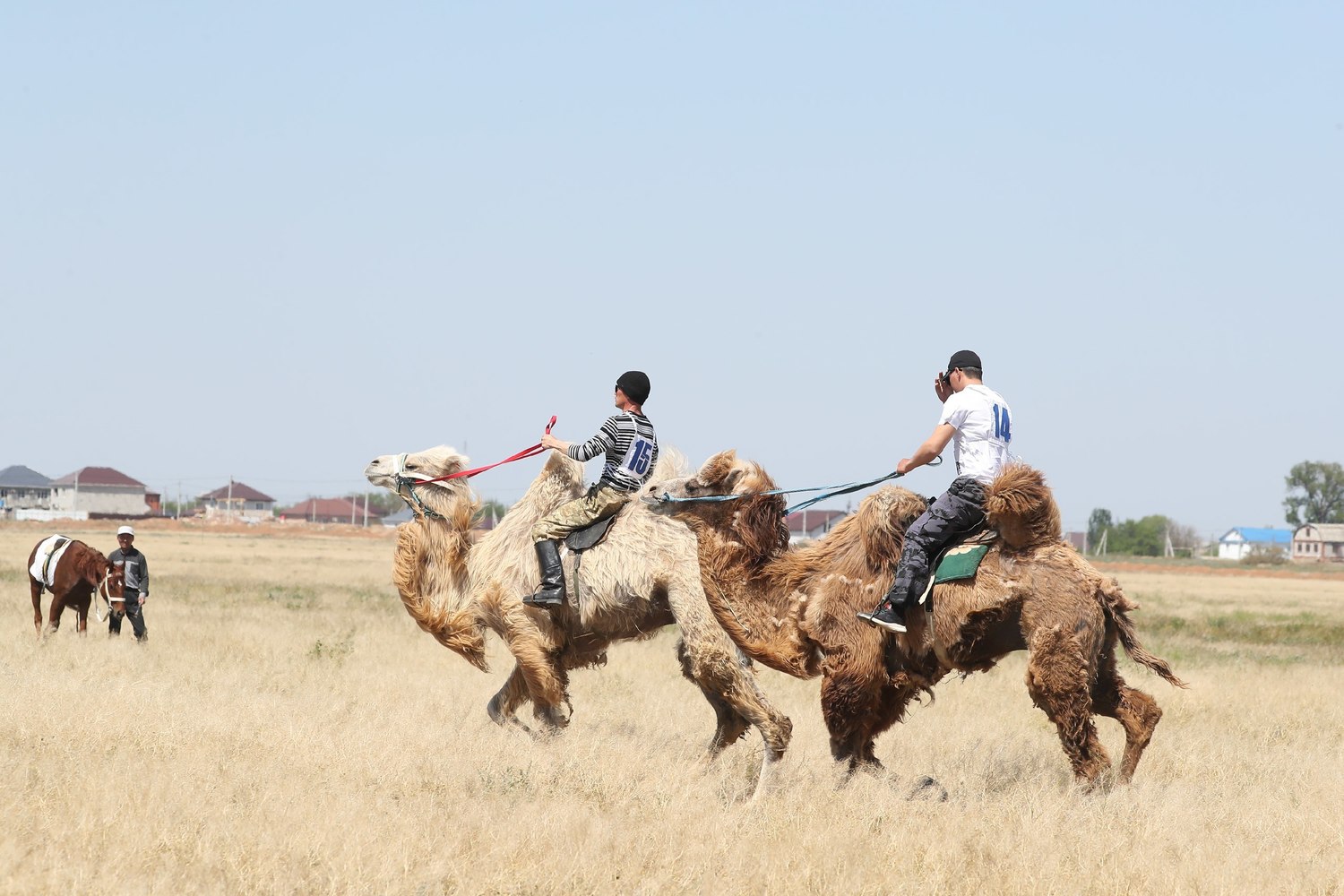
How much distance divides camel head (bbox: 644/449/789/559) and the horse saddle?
3.66 ft

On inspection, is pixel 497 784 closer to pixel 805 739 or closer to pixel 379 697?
pixel 805 739

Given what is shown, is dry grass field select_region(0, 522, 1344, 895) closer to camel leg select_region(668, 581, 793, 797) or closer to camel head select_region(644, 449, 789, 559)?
camel leg select_region(668, 581, 793, 797)

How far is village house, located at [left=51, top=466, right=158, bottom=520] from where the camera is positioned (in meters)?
148

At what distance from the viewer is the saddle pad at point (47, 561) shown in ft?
54.4

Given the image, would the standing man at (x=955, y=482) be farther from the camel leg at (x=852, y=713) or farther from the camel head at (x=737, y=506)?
the camel head at (x=737, y=506)

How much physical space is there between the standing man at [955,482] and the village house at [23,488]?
162007 millimetres

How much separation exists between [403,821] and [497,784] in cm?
126

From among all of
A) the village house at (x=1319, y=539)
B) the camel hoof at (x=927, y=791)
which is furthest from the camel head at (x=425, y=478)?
the village house at (x=1319, y=539)

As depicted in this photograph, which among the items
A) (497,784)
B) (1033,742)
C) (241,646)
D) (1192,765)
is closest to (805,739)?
(1033,742)

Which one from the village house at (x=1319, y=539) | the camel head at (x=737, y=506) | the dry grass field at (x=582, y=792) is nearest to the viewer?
the dry grass field at (x=582, y=792)

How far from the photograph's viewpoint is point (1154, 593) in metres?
41.8

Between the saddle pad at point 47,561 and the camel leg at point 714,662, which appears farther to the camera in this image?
the saddle pad at point 47,561

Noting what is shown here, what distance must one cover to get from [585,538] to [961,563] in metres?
2.77

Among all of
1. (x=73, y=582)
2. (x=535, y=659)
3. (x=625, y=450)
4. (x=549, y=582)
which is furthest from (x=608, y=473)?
(x=73, y=582)
